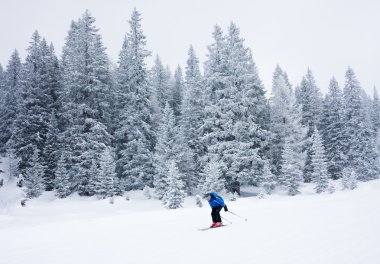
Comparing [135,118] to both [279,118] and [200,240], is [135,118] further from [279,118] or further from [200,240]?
[200,240]

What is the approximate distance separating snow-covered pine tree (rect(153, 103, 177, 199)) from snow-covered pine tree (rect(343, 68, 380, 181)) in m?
25.2

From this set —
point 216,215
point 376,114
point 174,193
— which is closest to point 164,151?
point 174,193

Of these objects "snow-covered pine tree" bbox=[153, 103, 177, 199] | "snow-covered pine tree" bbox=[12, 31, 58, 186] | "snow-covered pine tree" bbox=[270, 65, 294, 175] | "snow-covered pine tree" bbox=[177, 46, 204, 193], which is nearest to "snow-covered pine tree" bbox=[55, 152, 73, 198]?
"snow-covered pine tree" bbox=[12, 31, 58, 186]

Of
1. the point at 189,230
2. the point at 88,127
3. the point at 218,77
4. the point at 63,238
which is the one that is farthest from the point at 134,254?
the point at 88,127

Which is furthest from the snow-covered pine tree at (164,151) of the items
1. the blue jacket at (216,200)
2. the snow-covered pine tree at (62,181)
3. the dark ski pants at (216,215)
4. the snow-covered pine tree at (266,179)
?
the blue jacket at (216,200)

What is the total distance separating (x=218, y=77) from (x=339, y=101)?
83.1 feet

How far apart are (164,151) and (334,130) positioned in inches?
1050

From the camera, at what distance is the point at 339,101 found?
155 ft

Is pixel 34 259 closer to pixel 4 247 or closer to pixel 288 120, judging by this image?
pixel 4 247

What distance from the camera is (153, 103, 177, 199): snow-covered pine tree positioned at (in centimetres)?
2839

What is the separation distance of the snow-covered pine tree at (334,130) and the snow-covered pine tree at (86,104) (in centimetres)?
2973

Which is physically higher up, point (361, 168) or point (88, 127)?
point (88, 127)

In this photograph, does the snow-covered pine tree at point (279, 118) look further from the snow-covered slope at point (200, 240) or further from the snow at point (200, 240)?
the snow-covered slope at point (200, 240)

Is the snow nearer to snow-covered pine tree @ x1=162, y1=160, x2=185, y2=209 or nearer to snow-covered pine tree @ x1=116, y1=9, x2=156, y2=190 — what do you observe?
snow-covered pine tree @ x1=162, y1=160, x2=185, y2=209
